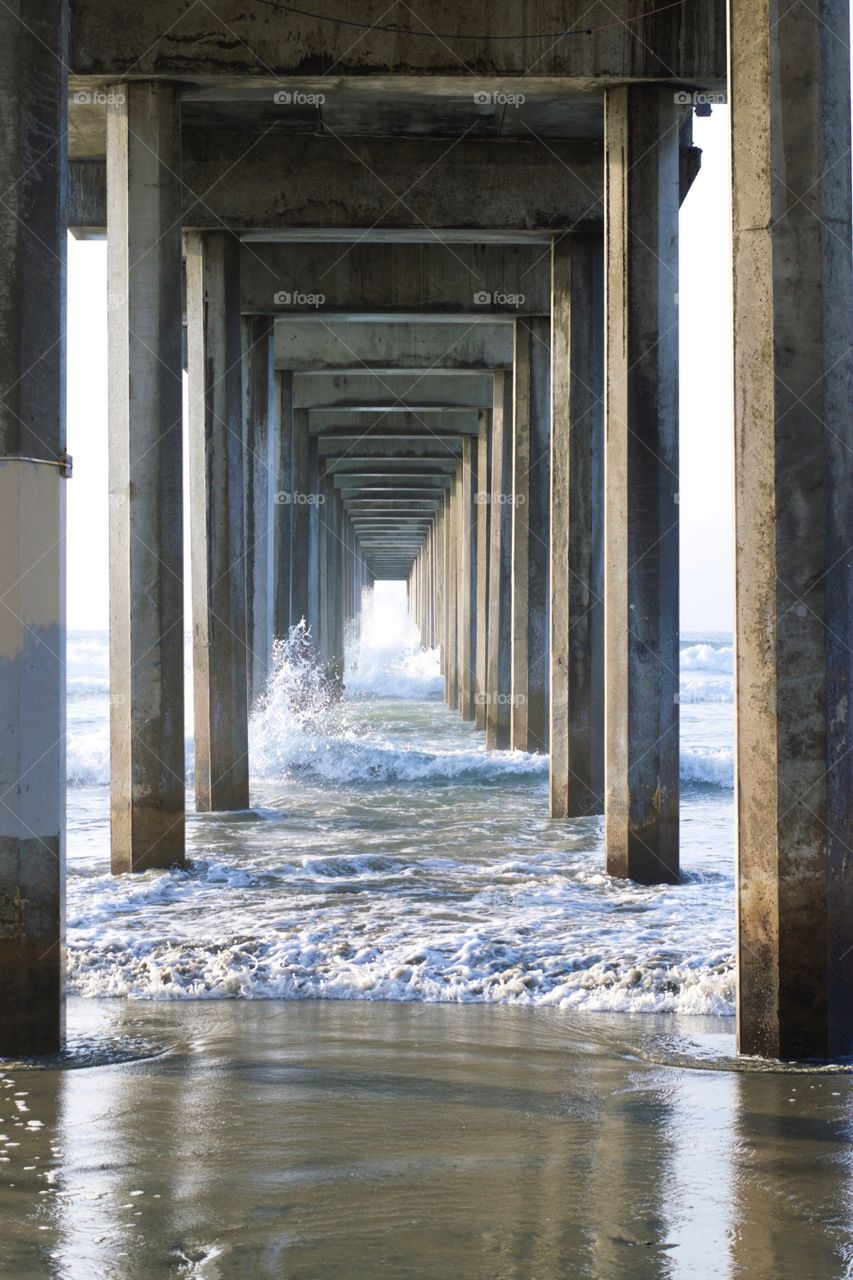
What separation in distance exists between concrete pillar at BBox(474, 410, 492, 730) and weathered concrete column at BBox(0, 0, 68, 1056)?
1551 cm

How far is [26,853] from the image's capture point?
4.53 m

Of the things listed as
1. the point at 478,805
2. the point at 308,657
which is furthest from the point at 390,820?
the point at 308,657

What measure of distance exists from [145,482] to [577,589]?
3.80 m

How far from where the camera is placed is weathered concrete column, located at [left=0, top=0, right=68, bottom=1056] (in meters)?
4.51

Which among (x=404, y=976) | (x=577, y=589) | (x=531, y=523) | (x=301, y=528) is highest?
(x=301, y=528)

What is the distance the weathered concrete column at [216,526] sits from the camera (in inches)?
444

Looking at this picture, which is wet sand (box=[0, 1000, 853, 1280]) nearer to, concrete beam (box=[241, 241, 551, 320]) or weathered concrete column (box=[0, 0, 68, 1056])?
weathered concrete column (box=[0, 0, 68, 1056])

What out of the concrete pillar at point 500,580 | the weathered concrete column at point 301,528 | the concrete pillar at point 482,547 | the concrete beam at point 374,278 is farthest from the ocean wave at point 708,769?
the weathered concrete column at point 301,528

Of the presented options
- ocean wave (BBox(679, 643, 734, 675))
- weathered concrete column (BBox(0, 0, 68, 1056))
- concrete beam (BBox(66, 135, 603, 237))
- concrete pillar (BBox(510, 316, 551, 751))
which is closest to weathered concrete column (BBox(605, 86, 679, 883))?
concrete beam (BBox(66, 135, 603, 237))

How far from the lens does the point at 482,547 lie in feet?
69.3

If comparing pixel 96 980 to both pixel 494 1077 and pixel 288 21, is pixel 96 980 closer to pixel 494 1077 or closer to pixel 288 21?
pixel 494 1077

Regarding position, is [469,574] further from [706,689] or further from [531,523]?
[706,689]

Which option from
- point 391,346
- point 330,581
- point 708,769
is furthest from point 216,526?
point 330,581

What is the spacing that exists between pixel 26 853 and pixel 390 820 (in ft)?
24.1
